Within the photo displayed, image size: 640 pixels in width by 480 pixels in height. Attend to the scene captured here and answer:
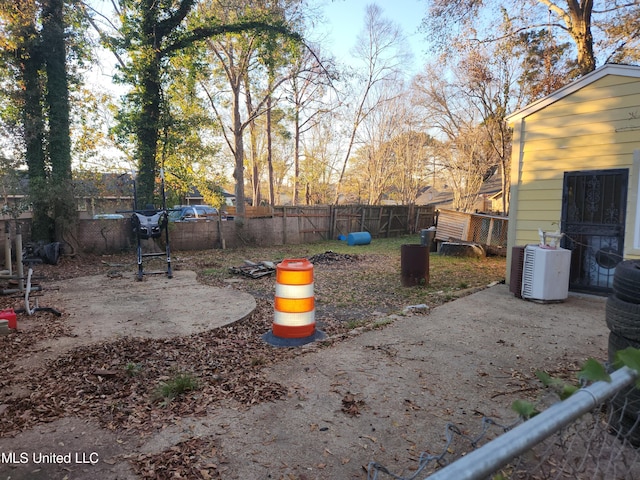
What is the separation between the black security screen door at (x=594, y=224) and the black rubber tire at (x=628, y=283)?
375cm

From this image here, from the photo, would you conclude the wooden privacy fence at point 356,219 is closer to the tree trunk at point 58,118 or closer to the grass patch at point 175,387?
the tree trunk at point 58,118

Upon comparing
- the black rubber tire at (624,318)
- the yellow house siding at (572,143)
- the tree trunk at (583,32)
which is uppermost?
the tree trunk at (583,32)

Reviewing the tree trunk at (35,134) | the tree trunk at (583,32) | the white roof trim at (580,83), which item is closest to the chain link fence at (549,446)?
the white roof trim at (580,83)

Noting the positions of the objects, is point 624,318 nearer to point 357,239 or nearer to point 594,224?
point 594,224

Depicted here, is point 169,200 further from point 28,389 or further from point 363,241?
point 28,389

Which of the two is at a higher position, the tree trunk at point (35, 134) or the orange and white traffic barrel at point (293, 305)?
the tree trunk at point (35, 134)

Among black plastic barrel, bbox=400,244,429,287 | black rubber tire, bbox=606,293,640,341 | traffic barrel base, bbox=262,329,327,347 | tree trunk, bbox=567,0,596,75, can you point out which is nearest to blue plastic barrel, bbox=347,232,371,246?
black plastic barrel, bbox=400,244,429,287

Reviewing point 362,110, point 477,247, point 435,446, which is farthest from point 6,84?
point 362,110

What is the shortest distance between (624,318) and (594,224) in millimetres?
4475

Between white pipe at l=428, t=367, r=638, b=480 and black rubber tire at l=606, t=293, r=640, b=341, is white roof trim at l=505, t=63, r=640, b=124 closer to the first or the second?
black rubber tire at l=606, t=293, r=640, b=341

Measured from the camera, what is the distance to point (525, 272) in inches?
226

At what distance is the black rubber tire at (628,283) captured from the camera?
86.7 inches

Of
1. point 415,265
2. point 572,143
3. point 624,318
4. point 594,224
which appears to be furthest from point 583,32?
point 624,318

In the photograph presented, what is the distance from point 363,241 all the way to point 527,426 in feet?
49.3
